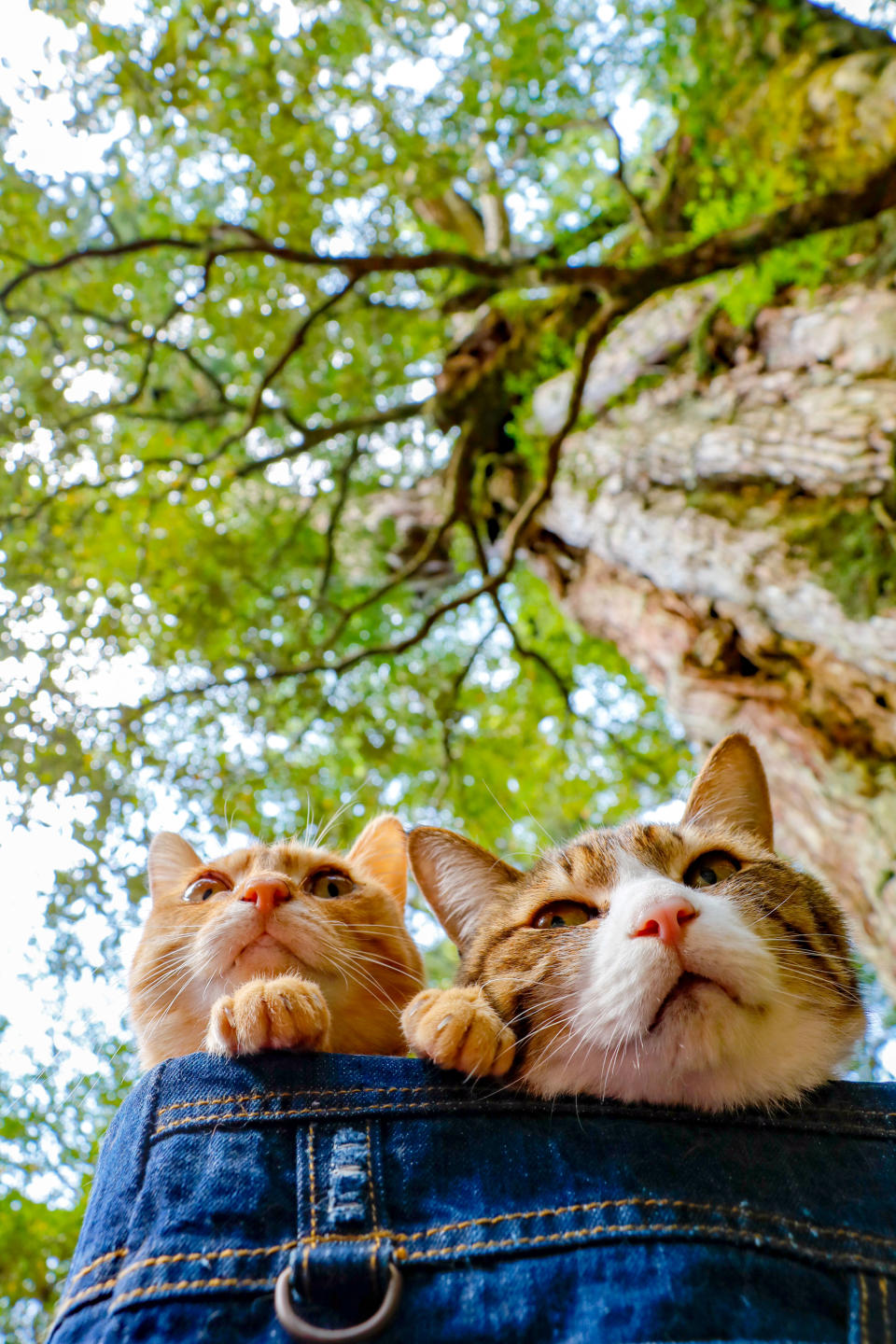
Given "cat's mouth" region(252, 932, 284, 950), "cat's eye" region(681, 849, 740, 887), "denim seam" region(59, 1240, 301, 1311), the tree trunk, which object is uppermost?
the tree trunk

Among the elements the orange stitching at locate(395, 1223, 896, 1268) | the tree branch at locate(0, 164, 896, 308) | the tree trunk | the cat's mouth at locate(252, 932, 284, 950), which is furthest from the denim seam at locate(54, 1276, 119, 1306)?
the tree branch at locate(0, 164, 896, 308)

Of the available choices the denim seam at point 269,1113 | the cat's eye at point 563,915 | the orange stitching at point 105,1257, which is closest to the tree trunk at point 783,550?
the cat's eye at point 563,915

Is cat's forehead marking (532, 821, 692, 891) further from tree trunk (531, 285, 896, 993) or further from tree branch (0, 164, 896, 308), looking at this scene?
tree branch (0, 164, 896, 308)

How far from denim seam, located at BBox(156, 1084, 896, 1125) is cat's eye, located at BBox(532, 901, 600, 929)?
51cm

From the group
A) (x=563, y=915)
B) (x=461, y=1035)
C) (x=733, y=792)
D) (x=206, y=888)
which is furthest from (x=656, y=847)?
(x=206, y=888)

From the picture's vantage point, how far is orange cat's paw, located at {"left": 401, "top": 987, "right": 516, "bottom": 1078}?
1.34 meters

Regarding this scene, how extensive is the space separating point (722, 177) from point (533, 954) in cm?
442

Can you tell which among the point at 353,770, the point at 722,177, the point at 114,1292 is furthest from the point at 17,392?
the point at 114,1292

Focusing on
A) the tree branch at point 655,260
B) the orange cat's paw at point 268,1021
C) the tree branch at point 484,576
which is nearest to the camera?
the orange cat's paw at point 268,1021

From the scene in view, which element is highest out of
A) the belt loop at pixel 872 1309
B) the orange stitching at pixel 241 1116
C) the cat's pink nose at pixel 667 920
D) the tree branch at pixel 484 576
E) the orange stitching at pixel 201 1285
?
the tree branch at pixel 484 576

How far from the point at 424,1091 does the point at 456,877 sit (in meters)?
0.97

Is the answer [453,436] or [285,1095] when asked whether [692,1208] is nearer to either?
[285,1095]

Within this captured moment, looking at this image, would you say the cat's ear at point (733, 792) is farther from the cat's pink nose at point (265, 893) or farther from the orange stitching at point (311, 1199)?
the orange stitching at point (311, 1199)

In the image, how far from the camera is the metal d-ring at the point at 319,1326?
908 mm
